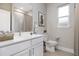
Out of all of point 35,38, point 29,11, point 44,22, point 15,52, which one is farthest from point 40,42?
point 29,11

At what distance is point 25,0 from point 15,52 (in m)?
0.80

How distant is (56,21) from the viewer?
150 centimetres

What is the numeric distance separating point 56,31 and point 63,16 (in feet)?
0.85

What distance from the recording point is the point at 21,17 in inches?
59.8

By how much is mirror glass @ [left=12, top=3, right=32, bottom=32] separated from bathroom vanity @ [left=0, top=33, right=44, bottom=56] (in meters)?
0.11

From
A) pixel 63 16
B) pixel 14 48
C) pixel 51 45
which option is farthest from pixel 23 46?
pixel 63 16

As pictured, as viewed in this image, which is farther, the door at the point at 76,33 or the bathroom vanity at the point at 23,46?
the door at the point at 76,33

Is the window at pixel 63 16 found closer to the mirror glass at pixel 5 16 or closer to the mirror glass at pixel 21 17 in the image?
the mirror glass at pixel 21 17

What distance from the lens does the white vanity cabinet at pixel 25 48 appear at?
1205mm

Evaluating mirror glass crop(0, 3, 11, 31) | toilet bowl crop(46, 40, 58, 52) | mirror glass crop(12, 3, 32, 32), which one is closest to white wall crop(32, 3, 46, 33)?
mirror glass crop(12, 3, 32, 32)

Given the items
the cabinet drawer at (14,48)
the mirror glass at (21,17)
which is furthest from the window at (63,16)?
the cabinet drawer at (14,48)

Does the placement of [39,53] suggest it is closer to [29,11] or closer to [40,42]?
[40,42]

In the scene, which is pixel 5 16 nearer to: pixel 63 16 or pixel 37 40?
pixel 37 40

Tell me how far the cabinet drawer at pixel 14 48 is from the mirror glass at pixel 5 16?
30 centimetres
